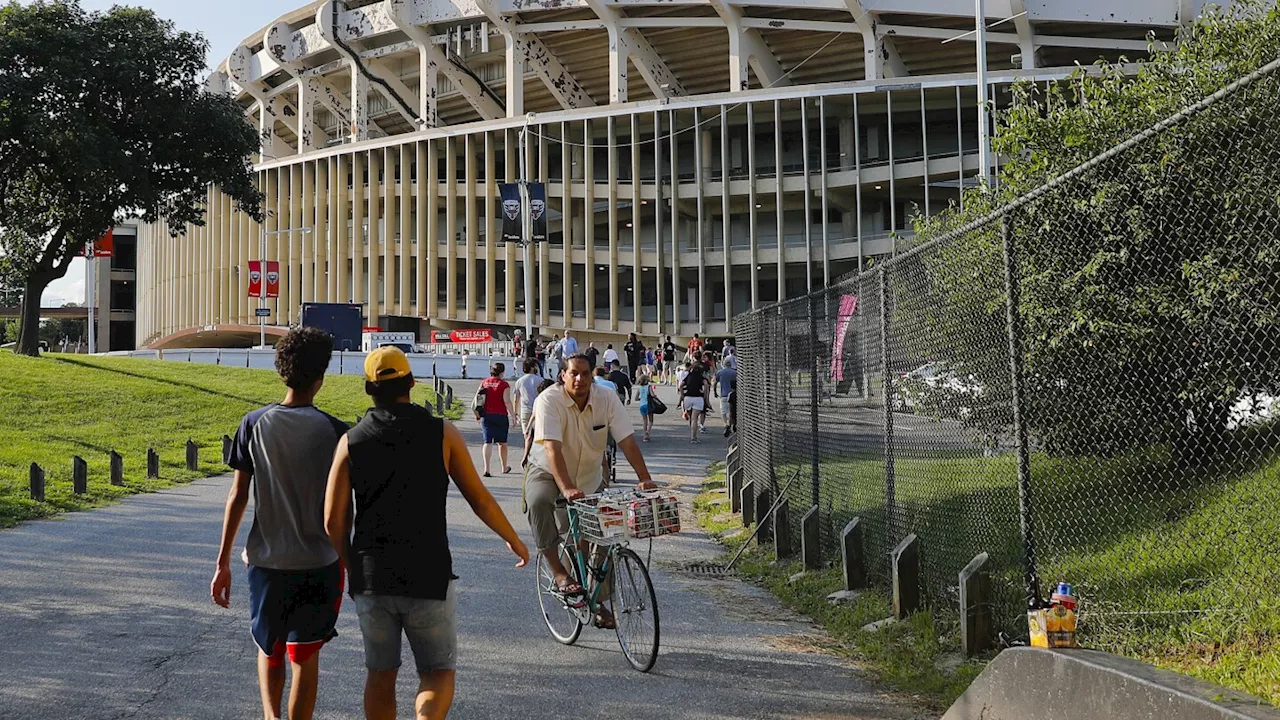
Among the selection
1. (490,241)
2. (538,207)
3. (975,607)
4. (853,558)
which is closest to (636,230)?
(490,241)

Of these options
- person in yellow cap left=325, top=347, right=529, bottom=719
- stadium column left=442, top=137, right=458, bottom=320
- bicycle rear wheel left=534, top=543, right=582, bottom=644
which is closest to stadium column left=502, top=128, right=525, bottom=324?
stadium column left=442, top=137, right=458, bottom=320

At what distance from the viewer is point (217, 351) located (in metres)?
48.4

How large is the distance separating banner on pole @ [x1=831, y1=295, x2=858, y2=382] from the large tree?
919 inches

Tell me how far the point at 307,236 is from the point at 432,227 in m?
9.98

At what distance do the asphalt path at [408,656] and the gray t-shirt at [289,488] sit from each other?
1.15 m

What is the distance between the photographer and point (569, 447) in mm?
7211

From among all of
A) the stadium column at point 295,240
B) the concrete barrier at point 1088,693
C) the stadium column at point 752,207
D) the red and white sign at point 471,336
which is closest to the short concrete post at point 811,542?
the concrete barrier at point 1088,693

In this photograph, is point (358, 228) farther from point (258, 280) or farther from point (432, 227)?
point (258, 280)

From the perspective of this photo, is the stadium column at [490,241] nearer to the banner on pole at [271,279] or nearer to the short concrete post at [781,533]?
the banner on pole at [271,279]

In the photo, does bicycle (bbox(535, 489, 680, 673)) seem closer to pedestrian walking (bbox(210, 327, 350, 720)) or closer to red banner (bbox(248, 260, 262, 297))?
pedestrian walking (bbox(210, 327, 350, 720))

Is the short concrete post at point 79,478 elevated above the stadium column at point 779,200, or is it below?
below

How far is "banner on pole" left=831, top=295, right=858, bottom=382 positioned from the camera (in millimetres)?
9484

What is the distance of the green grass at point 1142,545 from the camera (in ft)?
18.0

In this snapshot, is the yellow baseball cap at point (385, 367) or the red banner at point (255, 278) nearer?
the yellow baseball cap at point (385, 367)
